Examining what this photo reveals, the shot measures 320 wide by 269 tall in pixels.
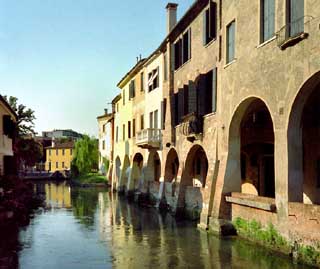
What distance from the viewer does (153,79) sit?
1359 inches

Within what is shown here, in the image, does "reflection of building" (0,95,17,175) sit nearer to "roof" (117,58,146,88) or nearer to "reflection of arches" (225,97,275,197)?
"roof" (117,58,146,88)

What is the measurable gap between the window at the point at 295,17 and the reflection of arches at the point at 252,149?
138 inches

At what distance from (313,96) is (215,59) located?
4.96 m

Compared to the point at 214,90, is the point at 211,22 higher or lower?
higher

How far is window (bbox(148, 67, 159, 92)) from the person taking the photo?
33812 mm

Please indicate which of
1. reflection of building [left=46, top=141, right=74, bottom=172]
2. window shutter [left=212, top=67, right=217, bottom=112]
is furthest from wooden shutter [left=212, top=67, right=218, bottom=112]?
reflection of building [left=46, top=141, right=74, bottom=172]

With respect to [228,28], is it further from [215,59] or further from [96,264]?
[96,264]

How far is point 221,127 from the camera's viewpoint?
20.2 m

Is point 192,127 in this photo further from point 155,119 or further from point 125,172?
point 125,172

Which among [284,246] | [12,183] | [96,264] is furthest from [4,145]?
[284,246]

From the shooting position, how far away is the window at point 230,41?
65.0 feet

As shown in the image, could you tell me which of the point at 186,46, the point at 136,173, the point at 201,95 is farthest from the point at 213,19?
the point at 136,173

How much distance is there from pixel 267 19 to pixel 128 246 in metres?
9.30

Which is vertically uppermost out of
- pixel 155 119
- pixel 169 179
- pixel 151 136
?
pixel 155 119
